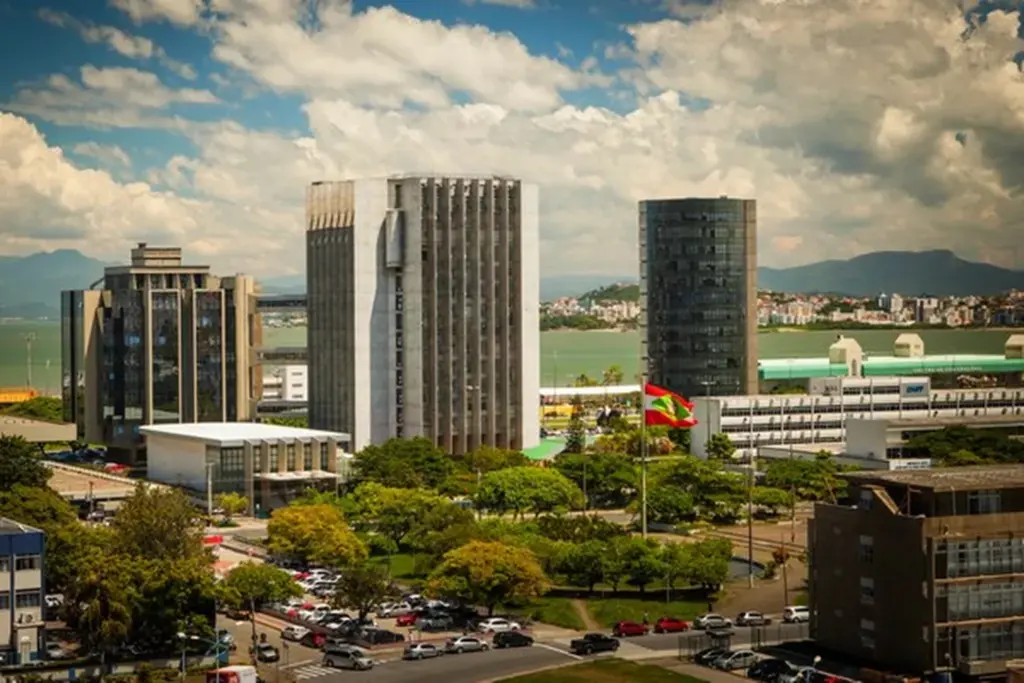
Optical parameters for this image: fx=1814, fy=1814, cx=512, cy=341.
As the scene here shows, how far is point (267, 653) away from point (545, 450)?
28.2 metres

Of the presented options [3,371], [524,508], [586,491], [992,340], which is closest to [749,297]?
[586,491]

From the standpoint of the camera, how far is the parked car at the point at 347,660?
1157 inches

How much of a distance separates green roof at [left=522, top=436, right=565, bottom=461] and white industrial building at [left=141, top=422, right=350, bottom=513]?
8.00m

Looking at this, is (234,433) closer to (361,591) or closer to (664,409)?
(664,409)

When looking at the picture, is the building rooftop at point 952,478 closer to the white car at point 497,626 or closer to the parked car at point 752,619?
the parked car at point 752,619

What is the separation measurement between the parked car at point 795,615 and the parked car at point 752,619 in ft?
1.14

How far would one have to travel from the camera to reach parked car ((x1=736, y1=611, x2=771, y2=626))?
33031 mm

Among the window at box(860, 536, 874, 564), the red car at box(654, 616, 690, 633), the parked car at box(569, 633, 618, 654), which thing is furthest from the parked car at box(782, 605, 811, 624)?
the window at box(860, 536, 874, 564)

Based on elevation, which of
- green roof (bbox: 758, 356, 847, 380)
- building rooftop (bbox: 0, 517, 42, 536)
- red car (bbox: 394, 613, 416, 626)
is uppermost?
green roof (bbox: 758, 356, 847, 380)

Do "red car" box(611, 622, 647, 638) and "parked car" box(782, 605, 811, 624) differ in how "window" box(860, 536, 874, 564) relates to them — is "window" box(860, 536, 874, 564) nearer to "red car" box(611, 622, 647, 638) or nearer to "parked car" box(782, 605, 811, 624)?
"parked car" box(782, 605, 811, 624)

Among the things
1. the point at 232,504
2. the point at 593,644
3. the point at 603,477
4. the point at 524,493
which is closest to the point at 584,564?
the point at 593,644

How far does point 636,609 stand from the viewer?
34219 mm

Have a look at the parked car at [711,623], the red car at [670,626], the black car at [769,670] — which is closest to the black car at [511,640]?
the red car at [670,626]

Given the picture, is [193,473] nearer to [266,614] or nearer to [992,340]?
[266,614]
